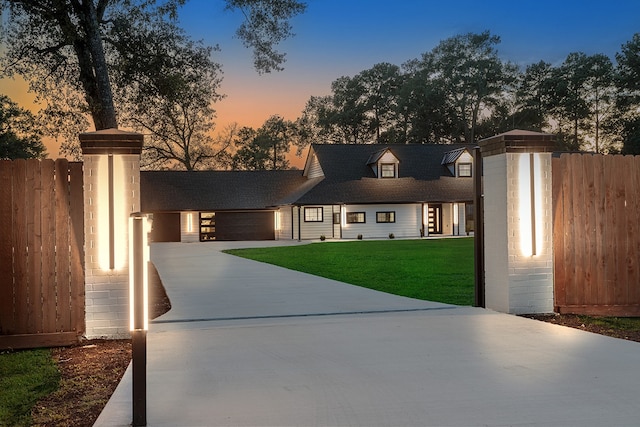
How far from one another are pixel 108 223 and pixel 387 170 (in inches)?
1359

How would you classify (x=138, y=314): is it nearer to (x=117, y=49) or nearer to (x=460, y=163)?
(x=117, y=49)

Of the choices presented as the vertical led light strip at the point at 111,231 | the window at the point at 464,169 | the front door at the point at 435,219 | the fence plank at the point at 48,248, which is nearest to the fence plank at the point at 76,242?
the fence plank at the point at 48,248

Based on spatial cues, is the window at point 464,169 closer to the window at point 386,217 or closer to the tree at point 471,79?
the window at point 386,217

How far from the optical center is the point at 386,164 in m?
40.2

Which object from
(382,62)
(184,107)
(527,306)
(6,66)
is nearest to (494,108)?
(382,62)

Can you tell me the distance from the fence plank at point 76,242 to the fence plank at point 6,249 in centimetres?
60

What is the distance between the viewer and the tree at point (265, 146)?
2238 inches

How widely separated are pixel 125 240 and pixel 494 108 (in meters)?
60.3

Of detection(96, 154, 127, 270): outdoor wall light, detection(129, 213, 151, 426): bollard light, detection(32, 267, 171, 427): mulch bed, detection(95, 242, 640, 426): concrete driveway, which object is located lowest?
detection(32, 267, 171, 427): mulch bed

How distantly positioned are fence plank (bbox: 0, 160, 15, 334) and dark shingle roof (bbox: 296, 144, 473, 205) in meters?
30.2

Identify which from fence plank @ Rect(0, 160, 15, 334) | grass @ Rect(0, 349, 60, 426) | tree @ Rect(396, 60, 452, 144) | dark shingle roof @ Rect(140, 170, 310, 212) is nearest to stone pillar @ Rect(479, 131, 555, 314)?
grass @ Rect(0, 349, 60, 426)

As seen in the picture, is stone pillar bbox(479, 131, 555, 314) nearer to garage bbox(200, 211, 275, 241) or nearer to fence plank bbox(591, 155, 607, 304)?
fence plank bbox(591, 155, 607, 304)

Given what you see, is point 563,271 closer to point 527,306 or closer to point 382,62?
point 527,306

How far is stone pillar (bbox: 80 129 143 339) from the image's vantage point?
6.52m
